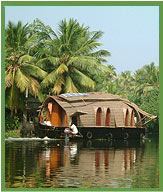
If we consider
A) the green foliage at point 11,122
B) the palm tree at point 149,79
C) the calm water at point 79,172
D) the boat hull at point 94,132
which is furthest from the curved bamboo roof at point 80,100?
the palm tree at point 149,79

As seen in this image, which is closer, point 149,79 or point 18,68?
point 18,68

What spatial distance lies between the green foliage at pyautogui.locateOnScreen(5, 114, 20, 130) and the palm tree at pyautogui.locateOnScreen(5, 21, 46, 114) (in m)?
0.78

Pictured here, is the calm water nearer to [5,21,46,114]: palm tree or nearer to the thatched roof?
the thatched roof

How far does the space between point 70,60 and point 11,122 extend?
4.97 metres

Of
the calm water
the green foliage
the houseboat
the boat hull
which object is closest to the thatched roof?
the houseboat

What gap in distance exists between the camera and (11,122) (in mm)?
24859

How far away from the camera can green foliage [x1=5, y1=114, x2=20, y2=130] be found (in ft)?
81.4

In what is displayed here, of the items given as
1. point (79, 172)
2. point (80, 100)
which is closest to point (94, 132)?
point (80, 100)

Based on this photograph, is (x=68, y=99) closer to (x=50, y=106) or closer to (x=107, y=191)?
(x=50, y=106)

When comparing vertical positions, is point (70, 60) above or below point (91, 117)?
above

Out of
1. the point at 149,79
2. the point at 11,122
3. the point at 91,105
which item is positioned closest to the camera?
the point at 91,105

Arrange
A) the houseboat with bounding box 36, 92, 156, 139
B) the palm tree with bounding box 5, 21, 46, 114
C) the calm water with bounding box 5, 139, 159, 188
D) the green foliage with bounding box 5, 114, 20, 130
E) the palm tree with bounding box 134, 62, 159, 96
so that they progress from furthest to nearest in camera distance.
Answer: the palm tree with bounding box 134, 62, 159, 96 < the green foliage with bounding box 5, 114, 20, 130 < the palm tree with bounding box 5, 21, 46, 114 < the houseboat with bounding box 36, 92, 156, 139 < the calm water with bounding box 5, 139, 159, 188

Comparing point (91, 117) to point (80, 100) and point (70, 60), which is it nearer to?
point (80, 100)

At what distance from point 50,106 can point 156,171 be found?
14042 millimetres
